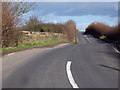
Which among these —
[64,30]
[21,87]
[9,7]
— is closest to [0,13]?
[9,7]

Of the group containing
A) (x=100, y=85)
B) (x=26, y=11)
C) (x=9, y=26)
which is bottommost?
(x=100, y=85)

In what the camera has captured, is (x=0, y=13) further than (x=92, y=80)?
Yes

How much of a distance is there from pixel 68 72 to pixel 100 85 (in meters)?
2.07

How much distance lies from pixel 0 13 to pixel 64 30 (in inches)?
1384

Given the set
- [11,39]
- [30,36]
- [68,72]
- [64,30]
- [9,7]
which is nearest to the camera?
[68,72]

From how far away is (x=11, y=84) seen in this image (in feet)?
20.3

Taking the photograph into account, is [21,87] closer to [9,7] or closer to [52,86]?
[52,86]

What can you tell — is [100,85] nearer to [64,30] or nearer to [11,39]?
[11,39]

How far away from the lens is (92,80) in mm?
6832

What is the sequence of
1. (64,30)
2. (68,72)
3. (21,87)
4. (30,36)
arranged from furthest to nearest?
(64,30), (30,36), (68,72), (21,87)

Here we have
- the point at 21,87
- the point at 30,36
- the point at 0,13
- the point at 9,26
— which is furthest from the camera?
the point at 30,36

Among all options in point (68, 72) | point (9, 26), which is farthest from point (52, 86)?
point (9, 26)

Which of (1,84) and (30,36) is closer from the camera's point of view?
(1,84)

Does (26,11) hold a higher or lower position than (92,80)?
higher
